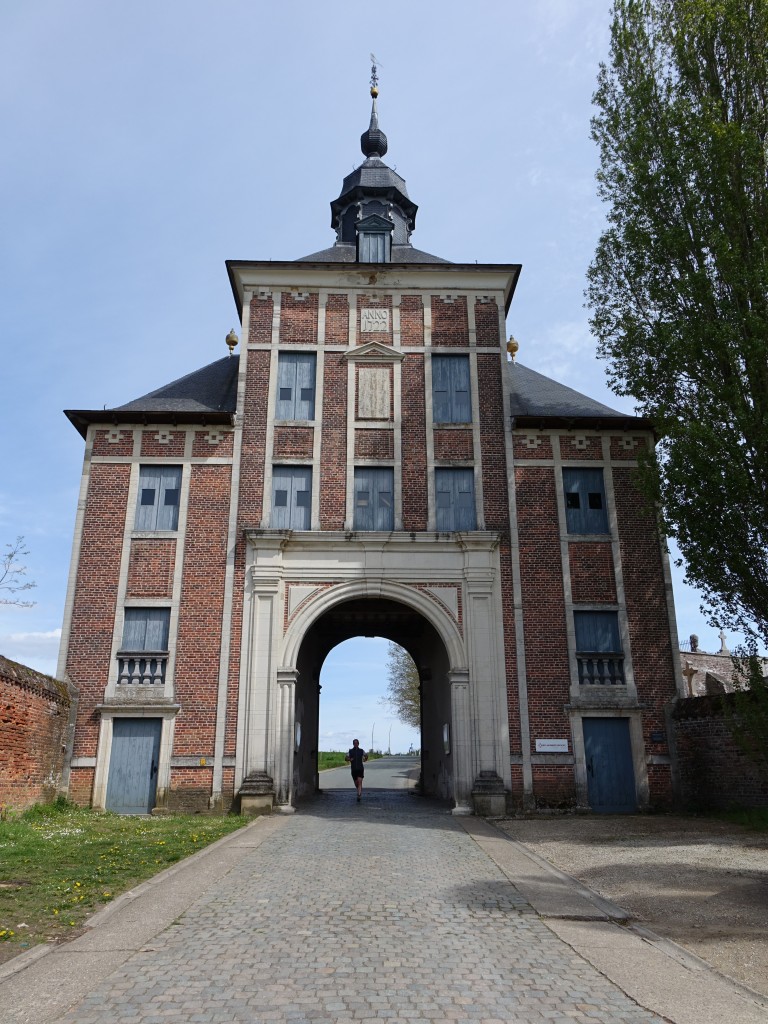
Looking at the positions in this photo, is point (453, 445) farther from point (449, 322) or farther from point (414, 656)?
point (414, 656)

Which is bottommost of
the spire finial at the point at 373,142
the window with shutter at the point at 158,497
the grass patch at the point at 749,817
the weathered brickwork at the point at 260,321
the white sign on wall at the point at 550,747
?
the grass patch at the point at 749,817

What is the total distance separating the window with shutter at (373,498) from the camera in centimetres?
1848

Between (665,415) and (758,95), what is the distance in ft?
20.7

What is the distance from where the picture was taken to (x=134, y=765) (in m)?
16.8

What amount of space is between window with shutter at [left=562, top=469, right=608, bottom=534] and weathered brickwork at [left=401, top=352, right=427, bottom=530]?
3428 millimetres

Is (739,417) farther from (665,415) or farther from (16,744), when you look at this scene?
(16,744)

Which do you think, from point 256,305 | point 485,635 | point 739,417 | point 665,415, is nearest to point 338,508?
point 485,635

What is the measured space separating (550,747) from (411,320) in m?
10.8

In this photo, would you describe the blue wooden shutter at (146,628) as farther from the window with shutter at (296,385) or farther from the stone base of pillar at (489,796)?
the stone base of pillar at (489,796)

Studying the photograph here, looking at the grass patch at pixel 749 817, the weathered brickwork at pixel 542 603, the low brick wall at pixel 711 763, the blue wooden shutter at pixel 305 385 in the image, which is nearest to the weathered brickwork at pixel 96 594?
the blue wooden shutter at pixel 305 385

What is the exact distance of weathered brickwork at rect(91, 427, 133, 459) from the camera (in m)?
18.8

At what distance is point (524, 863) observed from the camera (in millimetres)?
10000

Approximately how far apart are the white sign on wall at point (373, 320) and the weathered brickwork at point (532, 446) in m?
4.41

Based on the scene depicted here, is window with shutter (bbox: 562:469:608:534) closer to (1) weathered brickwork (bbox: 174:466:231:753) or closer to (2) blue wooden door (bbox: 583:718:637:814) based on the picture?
(2) blue wooden door (bbox: 583:718:637:814)
